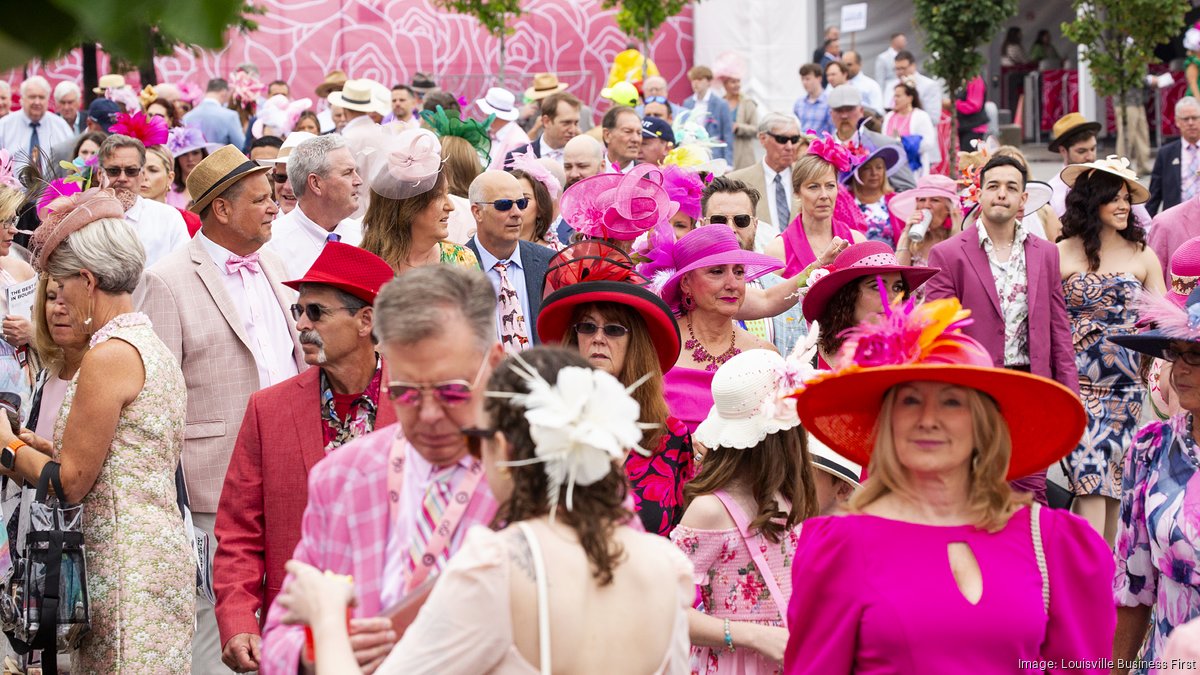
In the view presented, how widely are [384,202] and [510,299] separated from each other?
0.76 metres

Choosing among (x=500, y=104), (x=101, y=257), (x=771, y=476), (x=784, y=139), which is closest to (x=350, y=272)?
(x=101, y=257)

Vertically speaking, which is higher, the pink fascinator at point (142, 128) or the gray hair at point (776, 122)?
the gray hair at point (776, 122)

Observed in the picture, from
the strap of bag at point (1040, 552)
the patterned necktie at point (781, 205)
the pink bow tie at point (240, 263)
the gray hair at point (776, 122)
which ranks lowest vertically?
the strap of bag at point (1040, 552)

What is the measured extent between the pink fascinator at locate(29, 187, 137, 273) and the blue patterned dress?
5.33 m

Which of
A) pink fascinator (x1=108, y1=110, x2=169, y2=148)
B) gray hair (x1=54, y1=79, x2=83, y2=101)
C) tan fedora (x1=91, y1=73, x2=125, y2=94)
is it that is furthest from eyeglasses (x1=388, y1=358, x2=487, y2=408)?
gray hair (x1=54, y1=79, x2=83, y2=101)

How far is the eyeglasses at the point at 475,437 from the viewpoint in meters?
2.81

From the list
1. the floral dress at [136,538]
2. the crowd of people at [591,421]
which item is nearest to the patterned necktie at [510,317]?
the crowd of people at [591,421]

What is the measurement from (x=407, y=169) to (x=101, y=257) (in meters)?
1.45

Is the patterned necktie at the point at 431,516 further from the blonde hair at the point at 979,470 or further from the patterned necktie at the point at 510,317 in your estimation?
the patterned necktie at the point at 510,317

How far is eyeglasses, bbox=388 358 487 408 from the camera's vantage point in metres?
3.00

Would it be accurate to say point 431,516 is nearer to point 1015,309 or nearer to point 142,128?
point 1015,309

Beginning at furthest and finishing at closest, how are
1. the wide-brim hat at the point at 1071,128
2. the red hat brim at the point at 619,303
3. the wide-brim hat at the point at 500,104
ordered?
the wide-brim hat at the point at 500,104 < the wide-brim hat at the point at 1071,128 < the red hat brim at the point at 619,303

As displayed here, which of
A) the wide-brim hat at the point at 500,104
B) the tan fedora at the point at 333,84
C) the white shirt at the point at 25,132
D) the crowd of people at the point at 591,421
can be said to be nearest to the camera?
the crowd of people at the point at 591,421

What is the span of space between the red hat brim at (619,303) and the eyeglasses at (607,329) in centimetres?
8
